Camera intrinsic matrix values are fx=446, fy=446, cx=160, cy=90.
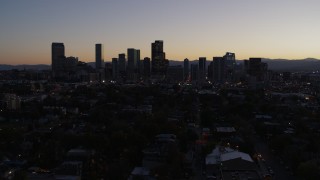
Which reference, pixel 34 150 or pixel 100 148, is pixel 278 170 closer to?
pixel 100 148

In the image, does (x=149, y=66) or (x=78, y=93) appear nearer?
(x=78, y=93)

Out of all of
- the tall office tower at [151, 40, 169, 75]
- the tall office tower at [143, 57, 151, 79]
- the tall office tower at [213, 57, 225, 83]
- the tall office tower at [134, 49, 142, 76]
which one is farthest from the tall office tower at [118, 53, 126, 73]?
the tall office tower at [213, 57, 225, 83]

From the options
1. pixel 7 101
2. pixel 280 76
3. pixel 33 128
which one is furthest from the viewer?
pixel 280 76

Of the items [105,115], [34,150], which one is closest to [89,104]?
[105,115]

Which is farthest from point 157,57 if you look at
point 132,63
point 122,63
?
point 122,63

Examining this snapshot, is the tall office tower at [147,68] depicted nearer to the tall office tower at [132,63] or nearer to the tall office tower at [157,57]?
the tall office tower at [157,57]

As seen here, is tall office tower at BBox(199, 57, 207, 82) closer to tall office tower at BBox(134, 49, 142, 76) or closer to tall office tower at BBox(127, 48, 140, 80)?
tall office tower at BBox(134, 49, 142, 76)
